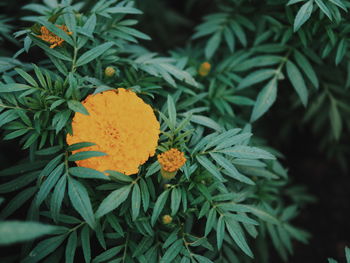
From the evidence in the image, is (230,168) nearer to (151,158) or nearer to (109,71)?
(151,158)

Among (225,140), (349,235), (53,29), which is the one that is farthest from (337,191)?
(53,29)

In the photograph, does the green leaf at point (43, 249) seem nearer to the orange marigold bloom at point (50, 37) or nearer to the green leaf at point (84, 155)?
the green leaf at point (84, 155)

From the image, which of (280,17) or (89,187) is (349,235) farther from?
(89,187)

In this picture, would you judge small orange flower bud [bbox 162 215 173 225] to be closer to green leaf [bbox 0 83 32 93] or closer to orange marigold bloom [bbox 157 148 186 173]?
orange marigold bloom [bbox 157 148 186 173]

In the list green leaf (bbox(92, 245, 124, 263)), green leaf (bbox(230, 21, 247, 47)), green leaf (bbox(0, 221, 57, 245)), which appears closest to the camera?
green leaf (bbox(0, 221, 57, 245))

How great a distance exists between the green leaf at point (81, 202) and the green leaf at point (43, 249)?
288 mm

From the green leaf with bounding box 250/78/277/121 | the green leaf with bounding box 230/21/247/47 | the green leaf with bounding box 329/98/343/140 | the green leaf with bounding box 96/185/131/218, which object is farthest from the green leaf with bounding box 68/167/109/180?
the green leaf with bounding box 329/98/343/140

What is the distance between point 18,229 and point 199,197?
0.76 meters

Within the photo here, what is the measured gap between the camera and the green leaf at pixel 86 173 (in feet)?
3.98

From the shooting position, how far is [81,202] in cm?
123

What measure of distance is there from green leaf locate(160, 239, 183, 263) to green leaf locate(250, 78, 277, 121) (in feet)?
2.46

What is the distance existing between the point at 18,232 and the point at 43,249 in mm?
590

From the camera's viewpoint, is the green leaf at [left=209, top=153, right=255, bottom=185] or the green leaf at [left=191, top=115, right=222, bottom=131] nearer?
the green leaf at [left=209, top=153, right=255, bottom=185]

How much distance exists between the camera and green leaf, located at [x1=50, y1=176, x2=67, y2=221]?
1257 millimetres
